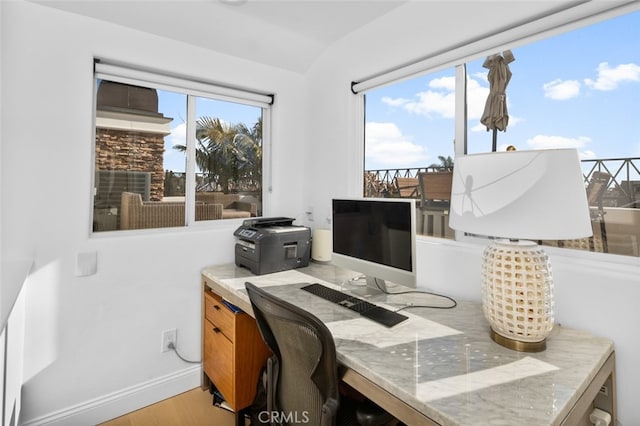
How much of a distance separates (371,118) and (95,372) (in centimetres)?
240

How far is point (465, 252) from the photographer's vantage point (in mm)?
1677

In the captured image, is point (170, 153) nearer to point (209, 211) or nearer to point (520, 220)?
point (209, 211)

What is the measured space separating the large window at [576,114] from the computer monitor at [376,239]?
502 mm

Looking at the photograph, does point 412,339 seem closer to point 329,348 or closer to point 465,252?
point 329,348

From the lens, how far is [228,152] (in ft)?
8.42

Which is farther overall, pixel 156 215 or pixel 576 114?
pixel 156 215

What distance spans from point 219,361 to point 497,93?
217 cm

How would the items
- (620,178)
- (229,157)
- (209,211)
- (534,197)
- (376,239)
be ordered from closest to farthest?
(534,197)
(620,178)
(376,239)
(209,211)
(229,157)

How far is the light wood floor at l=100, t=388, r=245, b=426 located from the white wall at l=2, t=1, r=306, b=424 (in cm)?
6

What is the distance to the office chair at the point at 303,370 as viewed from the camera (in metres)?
1.04

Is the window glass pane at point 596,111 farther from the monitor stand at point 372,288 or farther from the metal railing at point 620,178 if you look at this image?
the monitor stand at point 372,288

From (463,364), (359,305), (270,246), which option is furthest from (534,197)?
(270,246)

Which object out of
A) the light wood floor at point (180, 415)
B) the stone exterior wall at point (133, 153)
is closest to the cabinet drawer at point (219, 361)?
the light wood floor at point (180, 415)

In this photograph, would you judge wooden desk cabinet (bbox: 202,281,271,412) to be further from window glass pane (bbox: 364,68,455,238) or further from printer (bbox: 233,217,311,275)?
window glass pane (bbox: 364,68,455,238)
